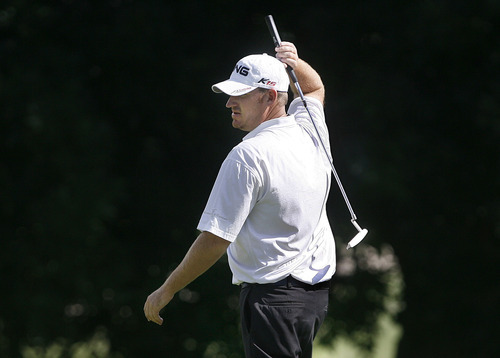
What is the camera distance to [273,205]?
3.30 metres

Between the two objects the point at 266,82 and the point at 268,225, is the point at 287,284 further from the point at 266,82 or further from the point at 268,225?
the point at 266,82

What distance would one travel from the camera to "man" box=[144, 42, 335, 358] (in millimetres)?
3221

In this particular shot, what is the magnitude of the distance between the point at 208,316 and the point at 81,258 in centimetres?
138

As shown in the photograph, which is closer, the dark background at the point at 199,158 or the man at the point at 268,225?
the man at the point at 268,225

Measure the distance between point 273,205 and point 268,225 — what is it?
3.2 inches

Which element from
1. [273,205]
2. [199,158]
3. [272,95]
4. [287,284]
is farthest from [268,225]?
[199,158]

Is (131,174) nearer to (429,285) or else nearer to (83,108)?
(83,108)

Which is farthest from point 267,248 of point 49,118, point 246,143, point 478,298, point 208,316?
Answer: point 478,298

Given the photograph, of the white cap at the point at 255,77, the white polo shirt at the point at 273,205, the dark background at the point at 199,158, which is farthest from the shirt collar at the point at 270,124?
the dark background at the point at 199,158

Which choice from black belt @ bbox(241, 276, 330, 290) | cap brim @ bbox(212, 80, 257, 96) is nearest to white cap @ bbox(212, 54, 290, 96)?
cap brim @ bbox(212, 80, 257, 96)

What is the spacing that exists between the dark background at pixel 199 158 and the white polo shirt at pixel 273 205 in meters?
4.89

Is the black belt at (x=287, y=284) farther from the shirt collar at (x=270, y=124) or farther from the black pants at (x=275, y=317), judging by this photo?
the shirt collar at (x=270, y=124)

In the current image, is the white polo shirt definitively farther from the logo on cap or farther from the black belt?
the logo on cap

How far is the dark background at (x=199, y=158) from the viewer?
827 centimetres
